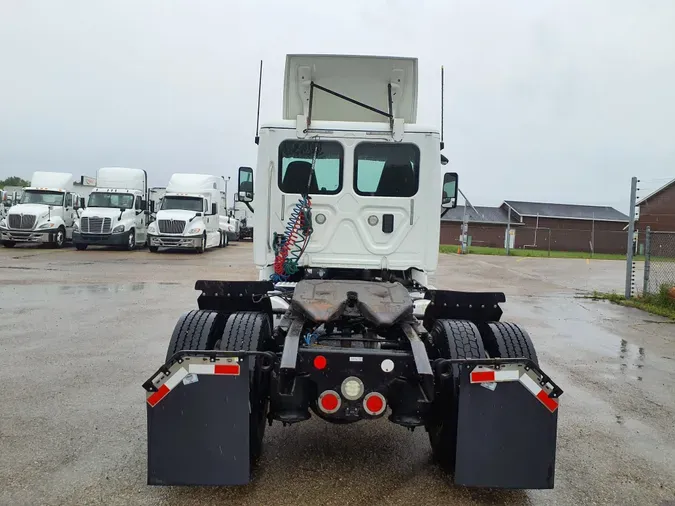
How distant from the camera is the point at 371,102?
6.15 meters

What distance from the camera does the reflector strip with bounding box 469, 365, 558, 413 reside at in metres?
3.14

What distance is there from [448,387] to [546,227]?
186ft

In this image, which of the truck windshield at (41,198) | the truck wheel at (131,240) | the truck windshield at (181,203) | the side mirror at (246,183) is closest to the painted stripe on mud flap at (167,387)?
the side mirror at (246,183)

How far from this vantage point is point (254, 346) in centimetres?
366

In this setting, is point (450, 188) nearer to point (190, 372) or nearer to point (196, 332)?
point (196, 332)

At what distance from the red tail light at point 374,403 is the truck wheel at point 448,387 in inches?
19.3

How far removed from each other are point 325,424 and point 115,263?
15.9 meters

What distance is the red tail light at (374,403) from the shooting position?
3.18m

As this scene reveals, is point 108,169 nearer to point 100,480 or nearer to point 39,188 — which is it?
point 39,188

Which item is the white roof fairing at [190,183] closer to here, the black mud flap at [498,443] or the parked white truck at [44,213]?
the parked white truck at [44,213]

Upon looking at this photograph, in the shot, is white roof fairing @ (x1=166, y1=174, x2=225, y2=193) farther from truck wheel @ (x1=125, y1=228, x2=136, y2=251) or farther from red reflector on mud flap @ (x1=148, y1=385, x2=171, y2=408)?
red reflector on mud flap @ (x1=148, y1=385, x2=171, y2=408)

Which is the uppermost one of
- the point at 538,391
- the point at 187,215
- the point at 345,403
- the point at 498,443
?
the point at 187,215

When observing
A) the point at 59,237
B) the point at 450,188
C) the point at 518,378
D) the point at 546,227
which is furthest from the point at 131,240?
the point at 546,227

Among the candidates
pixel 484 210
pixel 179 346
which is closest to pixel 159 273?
pixel 179 346
